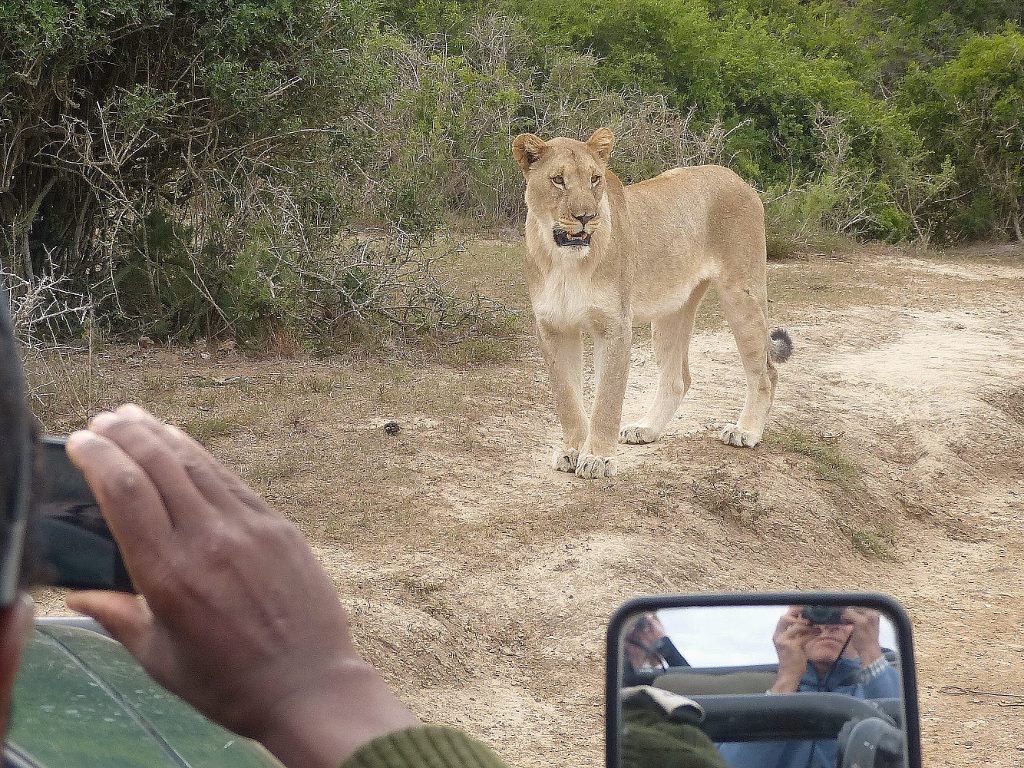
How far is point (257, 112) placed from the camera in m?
8.53

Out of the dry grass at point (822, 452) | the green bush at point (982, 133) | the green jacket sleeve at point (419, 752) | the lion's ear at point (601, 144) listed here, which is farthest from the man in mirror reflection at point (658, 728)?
the green bush at point (982, 133)

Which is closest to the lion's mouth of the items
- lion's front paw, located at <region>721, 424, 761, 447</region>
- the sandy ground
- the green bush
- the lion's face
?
the lion's face

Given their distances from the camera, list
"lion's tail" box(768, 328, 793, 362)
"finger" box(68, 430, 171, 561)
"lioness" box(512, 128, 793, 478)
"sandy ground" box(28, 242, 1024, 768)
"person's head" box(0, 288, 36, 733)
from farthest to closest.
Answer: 1. "lion's tail" box(768, 328, 793, 362)
2. "lioness" box(512, 128, 793, 478)
3. "sandy ground" box(28, 242, 1024, 768)
4. "finger" box(68, 430, 171, 561)
5. "person's head" box(0, 288, 36, 733)

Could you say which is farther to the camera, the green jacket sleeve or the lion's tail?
the lion's tail

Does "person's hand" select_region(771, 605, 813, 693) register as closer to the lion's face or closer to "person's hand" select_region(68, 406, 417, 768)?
"person's hand" select_region(68, 406, 417, 768)

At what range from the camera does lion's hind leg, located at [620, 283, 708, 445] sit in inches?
297

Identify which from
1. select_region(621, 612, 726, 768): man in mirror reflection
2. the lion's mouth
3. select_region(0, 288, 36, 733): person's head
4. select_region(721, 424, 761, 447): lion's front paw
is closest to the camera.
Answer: select_region(0, 288, 36, 733): person's head

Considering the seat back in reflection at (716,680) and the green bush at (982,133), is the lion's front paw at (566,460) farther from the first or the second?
the green bush at (982,133)

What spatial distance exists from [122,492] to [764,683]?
1.13m

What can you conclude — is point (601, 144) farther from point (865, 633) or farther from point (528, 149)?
point (865, 633)

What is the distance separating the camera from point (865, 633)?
1835mm

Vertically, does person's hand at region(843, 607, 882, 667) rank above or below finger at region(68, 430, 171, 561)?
below

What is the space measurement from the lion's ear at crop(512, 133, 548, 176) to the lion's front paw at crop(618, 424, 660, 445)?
169 cm

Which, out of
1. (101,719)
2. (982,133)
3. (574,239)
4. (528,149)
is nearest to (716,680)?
(101,719)
